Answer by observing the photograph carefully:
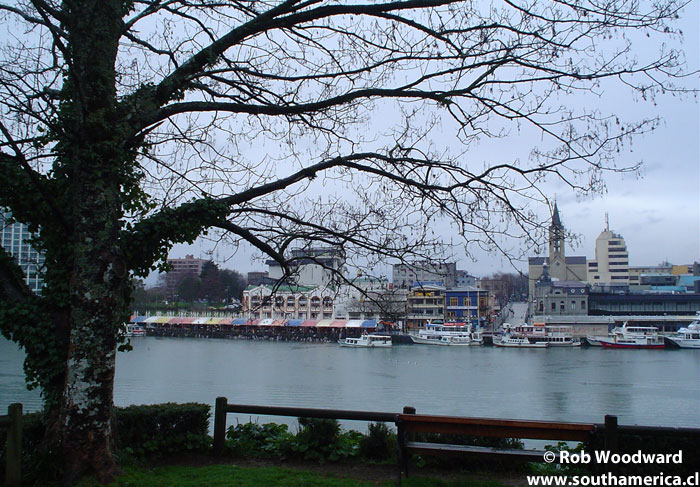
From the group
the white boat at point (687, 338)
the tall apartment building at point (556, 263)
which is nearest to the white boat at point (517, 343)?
the tall apartment building at point (556, 263)

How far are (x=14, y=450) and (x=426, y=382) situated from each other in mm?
25984

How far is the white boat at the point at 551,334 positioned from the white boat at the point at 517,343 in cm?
142

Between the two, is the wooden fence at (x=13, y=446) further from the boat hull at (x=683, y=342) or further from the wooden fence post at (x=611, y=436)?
the boat hull at (x=683, y=342)

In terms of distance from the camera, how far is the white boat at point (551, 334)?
6081cm

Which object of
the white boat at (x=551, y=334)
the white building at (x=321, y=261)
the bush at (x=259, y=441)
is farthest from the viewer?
the white boat at (x=551, y=334)

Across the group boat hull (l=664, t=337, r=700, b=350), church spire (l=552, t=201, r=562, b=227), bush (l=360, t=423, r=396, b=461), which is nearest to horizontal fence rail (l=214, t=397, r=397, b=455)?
bush (l=360, t=423, r=396, b=461)

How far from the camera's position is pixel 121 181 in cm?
555

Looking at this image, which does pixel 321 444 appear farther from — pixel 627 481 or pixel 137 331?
pixel 137 331

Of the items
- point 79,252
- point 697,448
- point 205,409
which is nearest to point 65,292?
point 79,252

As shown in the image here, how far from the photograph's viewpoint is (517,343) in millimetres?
58719

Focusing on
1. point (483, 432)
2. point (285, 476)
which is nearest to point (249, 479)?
point (285, 476)

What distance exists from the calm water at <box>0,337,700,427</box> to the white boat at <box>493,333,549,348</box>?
30.2 feet

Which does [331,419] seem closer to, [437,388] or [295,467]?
[295,467]

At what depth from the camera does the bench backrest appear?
193 inches
